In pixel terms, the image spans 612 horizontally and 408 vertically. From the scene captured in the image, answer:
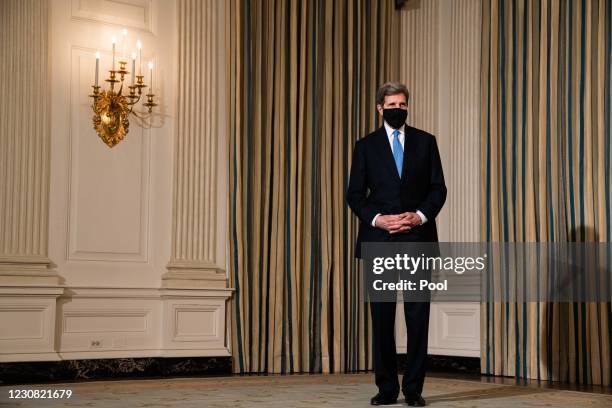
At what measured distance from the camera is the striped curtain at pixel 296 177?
6246 mm

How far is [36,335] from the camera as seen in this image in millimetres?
5320

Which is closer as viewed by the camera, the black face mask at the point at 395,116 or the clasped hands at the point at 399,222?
the clasped hands at the point at 399,222

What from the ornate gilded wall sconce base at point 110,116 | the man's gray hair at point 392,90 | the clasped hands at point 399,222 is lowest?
the clasped hands at point 399,222

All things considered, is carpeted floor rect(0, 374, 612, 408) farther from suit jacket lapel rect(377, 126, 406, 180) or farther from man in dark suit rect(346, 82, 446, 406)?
suit jacket lapel rect(377, 126, 406, 180)

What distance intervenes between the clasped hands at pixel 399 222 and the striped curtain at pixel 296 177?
8.23ft

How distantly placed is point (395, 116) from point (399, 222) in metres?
0.49

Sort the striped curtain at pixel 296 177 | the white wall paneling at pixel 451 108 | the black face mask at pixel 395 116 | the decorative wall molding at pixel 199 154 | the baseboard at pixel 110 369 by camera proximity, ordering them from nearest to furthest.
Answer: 1. the black face mask at pixel 395 116
2. the baseboard at pixel 110 369
3. the decorative wall molding at pixel 199 154
4. the striped curtain at pixel 296 177
5. the white wall paneling at pixel 451 108

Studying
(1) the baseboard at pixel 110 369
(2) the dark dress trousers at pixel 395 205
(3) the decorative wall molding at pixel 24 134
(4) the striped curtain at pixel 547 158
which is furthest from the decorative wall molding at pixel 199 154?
(2) the dark dress trousers at pixel 395 205

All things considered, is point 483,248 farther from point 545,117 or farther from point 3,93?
point 3,93

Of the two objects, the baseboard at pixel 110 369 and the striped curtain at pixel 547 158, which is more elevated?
the striped curtain at pixel 547 158

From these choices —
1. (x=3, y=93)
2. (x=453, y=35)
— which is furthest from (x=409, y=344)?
(x=453, y=35)

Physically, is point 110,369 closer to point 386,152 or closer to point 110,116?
point 110,116

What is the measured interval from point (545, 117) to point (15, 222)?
3525 millimetres

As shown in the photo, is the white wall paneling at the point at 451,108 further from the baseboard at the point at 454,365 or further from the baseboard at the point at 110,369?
the baseboard at the point at 110,369
